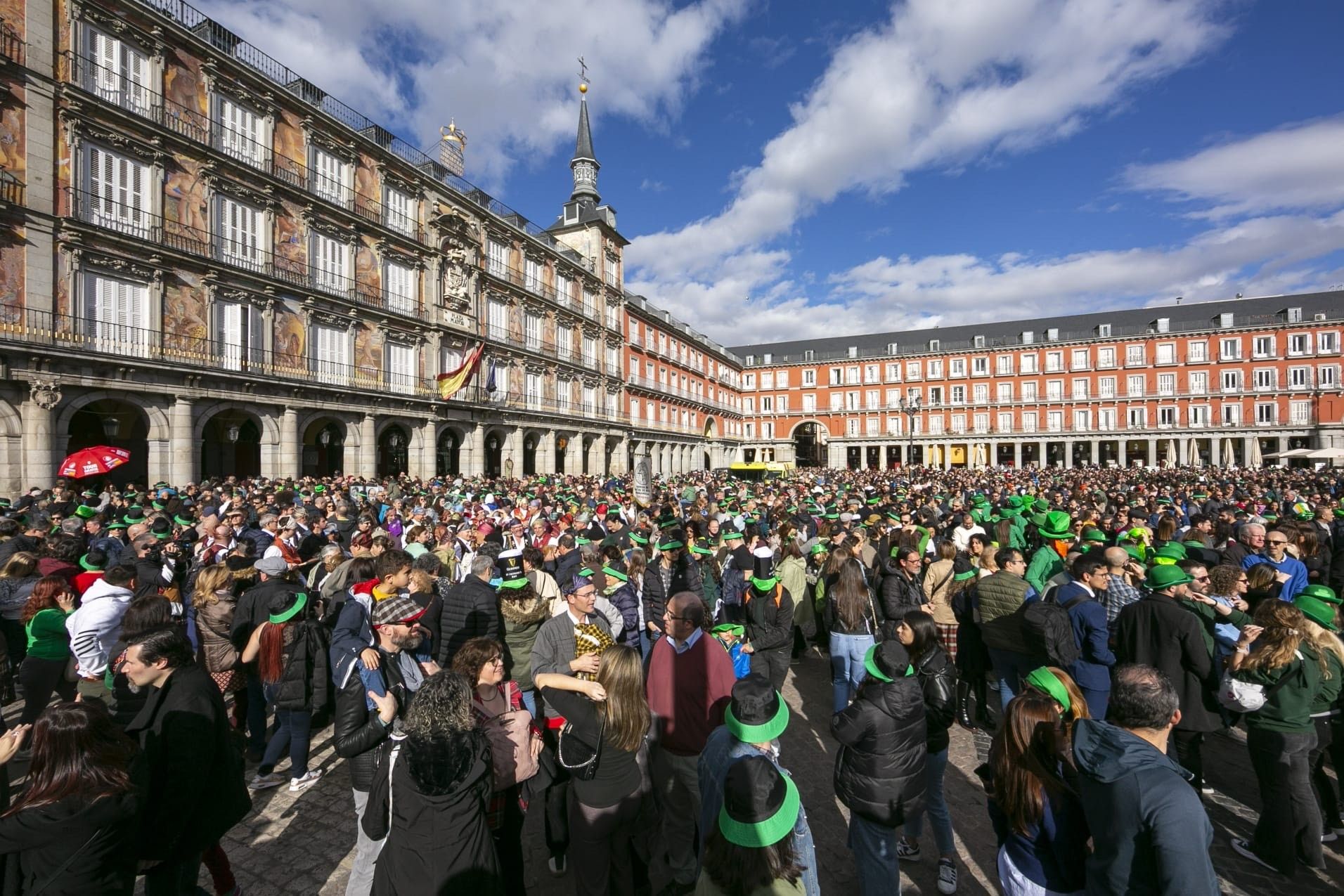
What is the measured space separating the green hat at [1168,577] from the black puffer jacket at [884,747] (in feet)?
8.10

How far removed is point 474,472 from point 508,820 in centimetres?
2623

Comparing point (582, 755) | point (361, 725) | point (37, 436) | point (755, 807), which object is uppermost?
point (37, 436)

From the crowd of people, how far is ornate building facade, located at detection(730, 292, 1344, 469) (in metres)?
38.6

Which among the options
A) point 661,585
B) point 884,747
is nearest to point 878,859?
point 884,747

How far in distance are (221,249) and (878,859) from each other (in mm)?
23273

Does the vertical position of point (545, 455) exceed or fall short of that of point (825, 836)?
it exceeds it

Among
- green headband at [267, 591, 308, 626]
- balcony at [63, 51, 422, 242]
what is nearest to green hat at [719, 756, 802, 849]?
green headband at [267, 591, 308, 626]

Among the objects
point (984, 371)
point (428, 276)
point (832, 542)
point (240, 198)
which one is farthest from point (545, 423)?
point (984, 371)

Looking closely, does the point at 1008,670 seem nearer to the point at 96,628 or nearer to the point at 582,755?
the point at 582,755

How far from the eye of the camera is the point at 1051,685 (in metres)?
2.85

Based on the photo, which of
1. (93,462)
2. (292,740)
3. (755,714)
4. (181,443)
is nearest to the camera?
(755,714)

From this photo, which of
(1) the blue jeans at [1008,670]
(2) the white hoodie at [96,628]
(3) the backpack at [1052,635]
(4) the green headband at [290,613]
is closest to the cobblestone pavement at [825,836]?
(1) the blue jeans at [1008,670]

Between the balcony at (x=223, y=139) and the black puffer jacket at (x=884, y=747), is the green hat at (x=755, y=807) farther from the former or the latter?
the balcony at (x=223, y=139)

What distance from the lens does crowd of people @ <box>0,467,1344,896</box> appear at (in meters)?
2.31
